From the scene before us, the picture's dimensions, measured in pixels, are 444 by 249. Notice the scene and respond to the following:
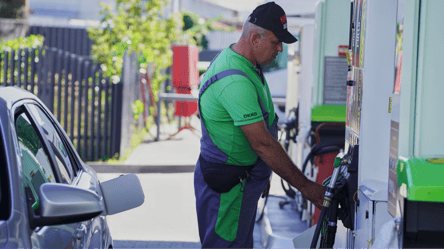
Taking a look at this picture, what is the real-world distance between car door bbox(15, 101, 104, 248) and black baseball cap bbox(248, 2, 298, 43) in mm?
1229

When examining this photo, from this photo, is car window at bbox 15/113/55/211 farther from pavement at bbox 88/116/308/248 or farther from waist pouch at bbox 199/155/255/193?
pavement at bbox 88/116/308/248

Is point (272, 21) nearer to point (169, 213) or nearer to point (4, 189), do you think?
point (4, 189)

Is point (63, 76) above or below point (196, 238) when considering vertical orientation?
above

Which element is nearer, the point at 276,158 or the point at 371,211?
the point at 371,211

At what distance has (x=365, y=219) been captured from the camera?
3207 millimetres

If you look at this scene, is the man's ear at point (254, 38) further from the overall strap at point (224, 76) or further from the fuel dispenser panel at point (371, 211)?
the fuel dispenser panel at point (371, 211)

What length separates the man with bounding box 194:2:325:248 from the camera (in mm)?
3477

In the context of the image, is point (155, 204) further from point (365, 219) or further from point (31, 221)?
point (31, 221)

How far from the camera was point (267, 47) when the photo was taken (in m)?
3.65

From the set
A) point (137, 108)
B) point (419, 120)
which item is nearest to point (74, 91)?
point (137, 108)

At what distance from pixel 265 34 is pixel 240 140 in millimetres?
586

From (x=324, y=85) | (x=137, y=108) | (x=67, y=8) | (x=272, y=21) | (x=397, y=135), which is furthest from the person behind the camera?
(x=67, y=8)

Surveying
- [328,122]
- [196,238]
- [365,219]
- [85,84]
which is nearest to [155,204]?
[196,238]

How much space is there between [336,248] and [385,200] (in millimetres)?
1165
